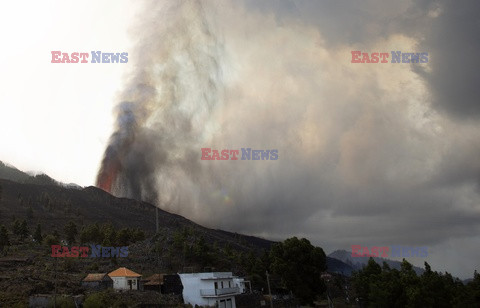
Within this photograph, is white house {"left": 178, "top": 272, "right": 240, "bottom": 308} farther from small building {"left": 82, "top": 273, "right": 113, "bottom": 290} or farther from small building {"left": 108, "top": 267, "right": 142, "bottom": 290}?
small building {"left": 82, "top": 273, "right": 113, "bottom": 290}

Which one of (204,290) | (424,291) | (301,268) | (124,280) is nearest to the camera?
(424,291)

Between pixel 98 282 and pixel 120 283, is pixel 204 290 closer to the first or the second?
pixel 120 283

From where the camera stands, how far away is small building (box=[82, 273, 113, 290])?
75.9 meters

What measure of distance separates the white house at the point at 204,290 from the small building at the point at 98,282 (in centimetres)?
1526

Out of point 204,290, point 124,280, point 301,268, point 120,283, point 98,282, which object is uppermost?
point 301,268

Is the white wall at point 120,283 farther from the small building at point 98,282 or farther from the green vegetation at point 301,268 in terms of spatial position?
the green vegetation at point 301,268

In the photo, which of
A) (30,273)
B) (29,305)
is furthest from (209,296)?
(30,273)

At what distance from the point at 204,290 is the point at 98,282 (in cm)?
2201

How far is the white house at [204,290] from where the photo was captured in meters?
80.3

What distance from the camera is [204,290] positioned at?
8069 centimetres

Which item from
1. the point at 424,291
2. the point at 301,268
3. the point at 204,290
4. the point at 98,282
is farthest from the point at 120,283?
the point at 424,291

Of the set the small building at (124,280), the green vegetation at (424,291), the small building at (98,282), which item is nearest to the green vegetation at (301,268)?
the green vegetation at (424,291)

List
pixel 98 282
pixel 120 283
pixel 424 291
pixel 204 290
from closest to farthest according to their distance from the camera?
pixel 424 291
pixel 98 282
pixel 120 283
pixel 204 290

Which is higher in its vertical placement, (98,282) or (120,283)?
(98,282)
